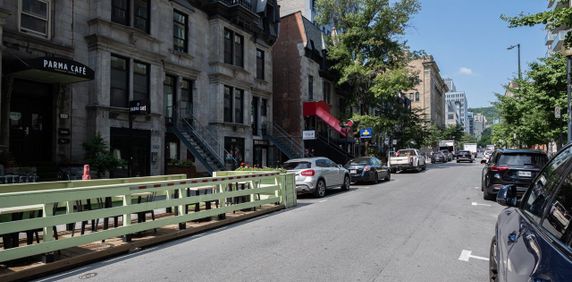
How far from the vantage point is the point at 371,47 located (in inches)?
1416

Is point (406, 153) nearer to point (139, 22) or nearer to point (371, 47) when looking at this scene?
point (371, 47)

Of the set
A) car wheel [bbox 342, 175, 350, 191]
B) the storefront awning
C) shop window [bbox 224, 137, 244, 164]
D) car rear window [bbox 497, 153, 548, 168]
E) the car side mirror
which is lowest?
car wheel [bbox 342, 175, 350, 191]

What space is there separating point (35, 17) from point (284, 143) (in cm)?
1766

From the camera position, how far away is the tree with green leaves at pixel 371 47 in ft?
112

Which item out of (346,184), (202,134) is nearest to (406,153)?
(346,184)

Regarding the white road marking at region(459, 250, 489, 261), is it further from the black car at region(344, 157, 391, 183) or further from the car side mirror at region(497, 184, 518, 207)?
the black car at region(344, 157, 391, 183)

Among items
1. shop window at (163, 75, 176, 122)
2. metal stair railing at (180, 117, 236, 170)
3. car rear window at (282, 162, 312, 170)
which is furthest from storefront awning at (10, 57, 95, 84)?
car rear window at (282, 162, 312, 170)

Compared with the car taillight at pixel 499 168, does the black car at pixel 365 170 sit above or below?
below

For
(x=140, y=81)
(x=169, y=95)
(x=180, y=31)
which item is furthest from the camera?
(x=180, y=31)

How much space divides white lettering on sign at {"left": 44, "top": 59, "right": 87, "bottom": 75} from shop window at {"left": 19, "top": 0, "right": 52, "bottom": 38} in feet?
7.42

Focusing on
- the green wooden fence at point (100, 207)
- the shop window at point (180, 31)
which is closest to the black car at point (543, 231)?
the green wooden fence at point (100, 207)

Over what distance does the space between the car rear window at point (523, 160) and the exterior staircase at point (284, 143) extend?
15.4 meters

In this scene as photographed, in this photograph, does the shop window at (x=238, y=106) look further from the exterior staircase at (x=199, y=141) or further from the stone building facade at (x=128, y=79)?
the exterior staircase at (x=199, y=141)

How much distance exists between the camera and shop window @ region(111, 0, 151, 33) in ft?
57.6
